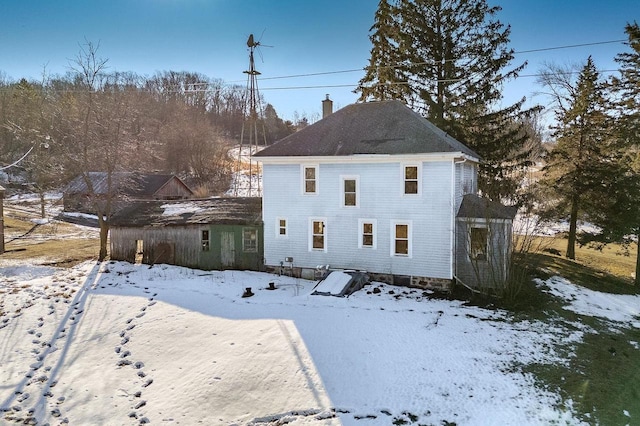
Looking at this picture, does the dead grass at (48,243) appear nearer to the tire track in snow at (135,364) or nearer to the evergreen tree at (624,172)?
the tire track in snow at (135,364)

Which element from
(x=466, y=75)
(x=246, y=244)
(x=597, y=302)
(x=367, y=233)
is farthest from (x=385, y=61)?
(x=597, y=302)

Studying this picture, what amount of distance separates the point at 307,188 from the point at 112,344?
10.9 metres

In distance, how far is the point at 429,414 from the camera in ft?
29.6

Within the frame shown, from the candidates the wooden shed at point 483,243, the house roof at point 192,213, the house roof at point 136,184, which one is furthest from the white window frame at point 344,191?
the house roof at point 136,184

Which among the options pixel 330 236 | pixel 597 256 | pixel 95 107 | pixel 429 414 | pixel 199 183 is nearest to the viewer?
pixel 429 414

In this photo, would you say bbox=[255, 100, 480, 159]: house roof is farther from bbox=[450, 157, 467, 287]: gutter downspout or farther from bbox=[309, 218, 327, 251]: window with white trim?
bbox=[309, 218, 327, 251]: window with white trim

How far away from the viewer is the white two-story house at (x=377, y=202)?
18328mm

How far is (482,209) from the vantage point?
720 inches

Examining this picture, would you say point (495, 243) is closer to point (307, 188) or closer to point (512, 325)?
point (512, 325)

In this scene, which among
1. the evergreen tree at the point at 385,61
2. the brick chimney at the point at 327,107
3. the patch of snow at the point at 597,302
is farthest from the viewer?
the evergreen tree at the point at 385,61

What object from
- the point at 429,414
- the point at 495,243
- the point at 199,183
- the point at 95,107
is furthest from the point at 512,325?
the point at 199,183

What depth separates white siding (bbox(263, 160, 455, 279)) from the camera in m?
18.4

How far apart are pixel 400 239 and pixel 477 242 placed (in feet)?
10.6

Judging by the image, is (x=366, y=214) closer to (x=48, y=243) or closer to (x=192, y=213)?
(x=192, y=213)
